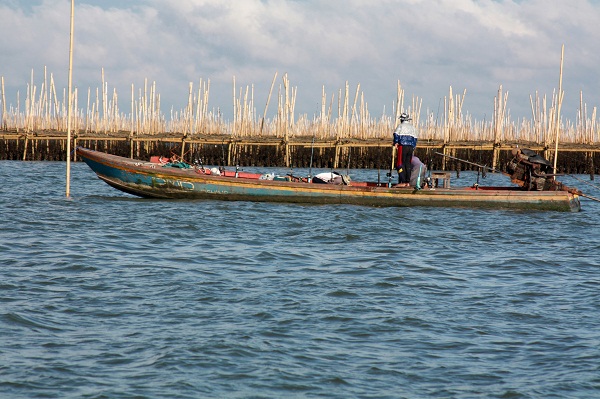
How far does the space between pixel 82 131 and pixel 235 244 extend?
34.2m

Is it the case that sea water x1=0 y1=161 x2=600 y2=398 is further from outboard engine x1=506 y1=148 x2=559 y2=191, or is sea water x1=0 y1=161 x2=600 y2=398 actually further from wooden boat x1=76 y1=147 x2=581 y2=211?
outboard engine x1=506 y1=148 x2=559 y2=191

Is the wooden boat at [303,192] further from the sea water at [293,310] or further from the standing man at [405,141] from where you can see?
the sea water at [293,310]

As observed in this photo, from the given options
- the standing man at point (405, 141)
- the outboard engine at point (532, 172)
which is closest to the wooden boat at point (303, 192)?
the outboard engine at point (532, 172)

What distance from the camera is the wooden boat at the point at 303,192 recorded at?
19.7m

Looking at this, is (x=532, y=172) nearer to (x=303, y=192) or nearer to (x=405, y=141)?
(x=405, y=141)

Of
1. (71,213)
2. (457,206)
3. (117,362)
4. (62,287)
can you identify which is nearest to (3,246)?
(62,287)

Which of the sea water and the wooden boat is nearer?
the sea water

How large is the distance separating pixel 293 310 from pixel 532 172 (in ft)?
41.4

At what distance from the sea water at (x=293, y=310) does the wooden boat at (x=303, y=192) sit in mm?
2626

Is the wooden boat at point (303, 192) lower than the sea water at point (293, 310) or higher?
higher

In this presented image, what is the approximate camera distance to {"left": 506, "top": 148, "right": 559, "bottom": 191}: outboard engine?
20.4 meters

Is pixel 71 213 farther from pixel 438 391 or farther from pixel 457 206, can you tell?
pixel 438 391

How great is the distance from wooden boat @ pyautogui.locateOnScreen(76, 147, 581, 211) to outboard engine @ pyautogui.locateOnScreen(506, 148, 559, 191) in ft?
1.01

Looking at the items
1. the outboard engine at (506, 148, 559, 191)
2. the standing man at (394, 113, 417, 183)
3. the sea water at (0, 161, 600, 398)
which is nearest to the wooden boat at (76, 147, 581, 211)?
the outboard engine at (506, 148, 559, 191)
